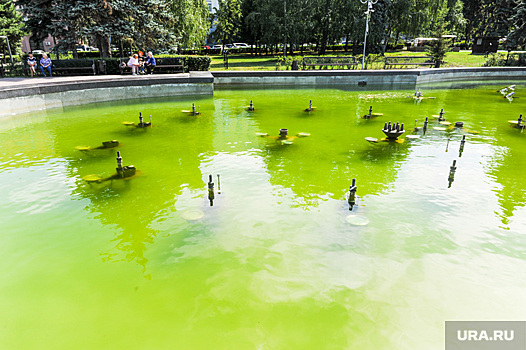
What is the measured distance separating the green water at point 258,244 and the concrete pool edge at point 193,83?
674cm

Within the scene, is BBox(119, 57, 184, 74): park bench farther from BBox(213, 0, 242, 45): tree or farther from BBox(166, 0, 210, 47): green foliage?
BBox(213, 0, 242, 45): tree

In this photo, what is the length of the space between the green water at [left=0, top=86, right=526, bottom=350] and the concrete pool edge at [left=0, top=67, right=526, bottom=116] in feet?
22.1

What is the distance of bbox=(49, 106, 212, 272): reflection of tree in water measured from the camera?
7064mm

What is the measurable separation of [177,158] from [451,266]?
337 inches

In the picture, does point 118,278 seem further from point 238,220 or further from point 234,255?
point 238,220

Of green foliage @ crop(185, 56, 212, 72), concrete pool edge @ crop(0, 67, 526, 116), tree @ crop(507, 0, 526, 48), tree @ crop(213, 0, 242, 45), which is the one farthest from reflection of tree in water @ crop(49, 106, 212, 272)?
tree @ crop(213, 0, 242, 45)

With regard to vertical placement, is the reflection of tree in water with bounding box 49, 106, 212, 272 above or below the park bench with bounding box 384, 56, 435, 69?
below

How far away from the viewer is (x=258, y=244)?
661 cm

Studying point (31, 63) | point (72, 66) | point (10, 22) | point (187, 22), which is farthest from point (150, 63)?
point (10, 22)

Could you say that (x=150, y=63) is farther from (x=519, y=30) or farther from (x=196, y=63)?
(x=519, y=30)

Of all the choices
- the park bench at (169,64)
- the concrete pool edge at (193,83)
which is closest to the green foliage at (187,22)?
the park bench at (169,64)

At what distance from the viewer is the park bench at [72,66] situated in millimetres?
23953

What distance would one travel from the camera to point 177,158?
37.2ft

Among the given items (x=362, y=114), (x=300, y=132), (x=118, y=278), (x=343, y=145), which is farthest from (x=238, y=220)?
(x=362, y=114)
